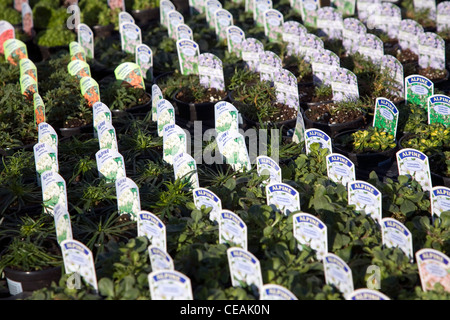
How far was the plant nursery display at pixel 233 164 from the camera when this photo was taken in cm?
262

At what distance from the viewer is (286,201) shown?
3.01 meters

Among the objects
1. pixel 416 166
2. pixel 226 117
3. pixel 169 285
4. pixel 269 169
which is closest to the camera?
pixel 169 285

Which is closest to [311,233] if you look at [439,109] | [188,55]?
[439,109]

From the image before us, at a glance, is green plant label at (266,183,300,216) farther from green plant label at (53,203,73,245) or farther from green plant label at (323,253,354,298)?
green plant label at (53,203,73,245)

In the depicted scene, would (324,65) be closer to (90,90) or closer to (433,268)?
(90,90)

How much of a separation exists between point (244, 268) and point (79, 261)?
2.63ft

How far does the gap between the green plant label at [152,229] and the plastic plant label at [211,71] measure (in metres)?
2.28

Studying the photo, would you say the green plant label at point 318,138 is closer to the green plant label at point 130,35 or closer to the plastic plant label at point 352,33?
the plastic plant label at point 352,33

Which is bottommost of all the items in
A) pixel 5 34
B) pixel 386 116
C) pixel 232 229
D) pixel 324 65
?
pixel 232 229

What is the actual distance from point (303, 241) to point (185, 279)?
717 mm

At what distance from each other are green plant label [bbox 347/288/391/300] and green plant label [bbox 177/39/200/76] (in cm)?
328

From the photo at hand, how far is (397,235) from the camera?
2.65 m
